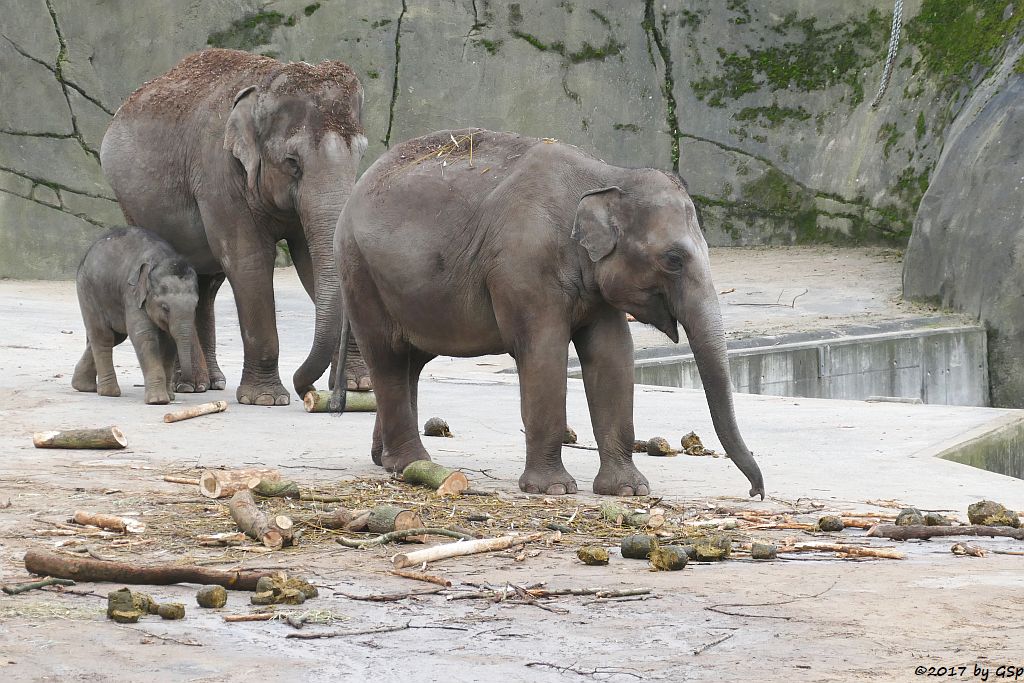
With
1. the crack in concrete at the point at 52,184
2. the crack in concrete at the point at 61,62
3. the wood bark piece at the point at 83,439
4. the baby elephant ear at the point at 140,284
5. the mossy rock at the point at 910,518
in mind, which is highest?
the crack in concrete at the point at 61,62

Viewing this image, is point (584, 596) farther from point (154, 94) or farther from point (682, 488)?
point (154, 94)

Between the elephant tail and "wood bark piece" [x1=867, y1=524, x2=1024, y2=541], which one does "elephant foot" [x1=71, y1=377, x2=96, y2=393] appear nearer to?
the elephant tail

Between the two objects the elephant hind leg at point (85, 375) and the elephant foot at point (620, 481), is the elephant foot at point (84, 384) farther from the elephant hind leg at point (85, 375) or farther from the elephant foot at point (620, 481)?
the elephant foot at point (620, 481)

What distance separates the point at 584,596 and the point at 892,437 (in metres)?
3.79

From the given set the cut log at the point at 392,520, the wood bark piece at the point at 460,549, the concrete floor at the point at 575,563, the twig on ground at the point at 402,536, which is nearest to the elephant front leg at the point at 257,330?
the concrete floor at the point at 575,563

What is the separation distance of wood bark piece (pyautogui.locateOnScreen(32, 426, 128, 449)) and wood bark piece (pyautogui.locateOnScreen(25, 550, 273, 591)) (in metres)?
2.62

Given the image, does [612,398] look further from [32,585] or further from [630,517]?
[32,585]

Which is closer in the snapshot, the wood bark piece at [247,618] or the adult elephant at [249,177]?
the wood bark piece at [247,618]

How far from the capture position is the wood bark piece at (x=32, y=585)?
3.87m

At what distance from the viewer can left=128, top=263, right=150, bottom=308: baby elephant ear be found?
8391 millimetres

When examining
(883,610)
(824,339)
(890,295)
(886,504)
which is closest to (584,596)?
(883,610)

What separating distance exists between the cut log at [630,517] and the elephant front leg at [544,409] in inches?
22.1

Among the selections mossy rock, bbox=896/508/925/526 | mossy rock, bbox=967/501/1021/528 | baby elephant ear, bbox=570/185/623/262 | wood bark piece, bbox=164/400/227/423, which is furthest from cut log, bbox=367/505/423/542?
wood bark piece, bbox=164/400/227/423

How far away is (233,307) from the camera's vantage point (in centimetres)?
1451
